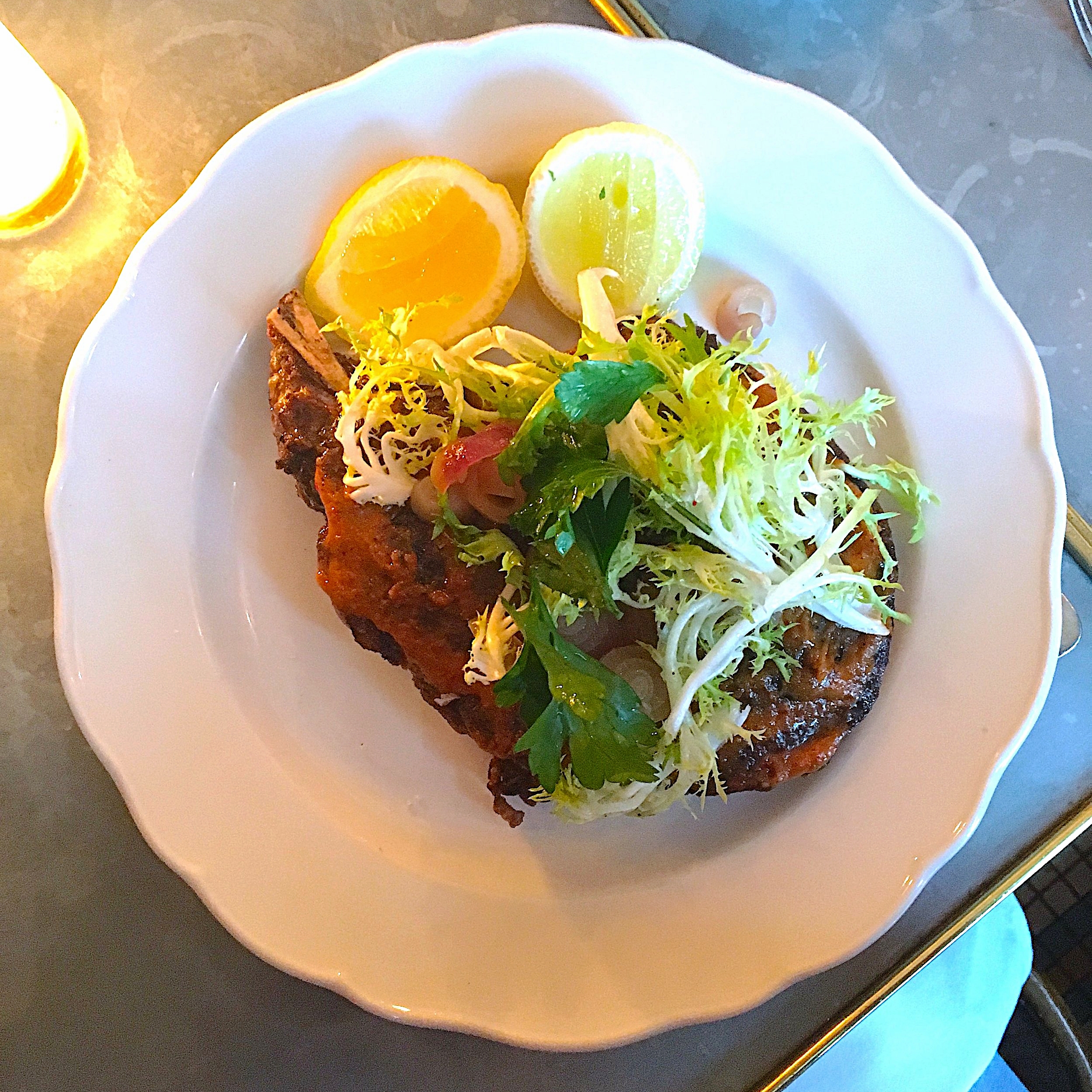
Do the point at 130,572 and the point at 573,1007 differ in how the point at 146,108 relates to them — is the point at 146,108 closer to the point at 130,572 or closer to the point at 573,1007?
the point at 130,572

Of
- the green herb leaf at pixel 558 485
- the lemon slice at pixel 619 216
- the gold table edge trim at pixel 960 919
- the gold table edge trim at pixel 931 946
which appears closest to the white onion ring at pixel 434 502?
the green herb leaf at pixel 558 485

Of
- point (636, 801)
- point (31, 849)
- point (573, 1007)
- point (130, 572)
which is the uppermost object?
point (636, 801)

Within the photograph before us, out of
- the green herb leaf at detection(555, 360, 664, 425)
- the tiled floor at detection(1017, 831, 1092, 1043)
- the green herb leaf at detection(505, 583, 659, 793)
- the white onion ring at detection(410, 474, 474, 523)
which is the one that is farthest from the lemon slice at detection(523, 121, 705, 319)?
the tiled floor at detection(1017, 831, 1092, 1043)

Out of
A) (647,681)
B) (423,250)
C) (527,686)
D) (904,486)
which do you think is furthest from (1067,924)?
(423,250)

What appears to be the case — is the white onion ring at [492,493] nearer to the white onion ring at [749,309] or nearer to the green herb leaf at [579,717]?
the green herb leaf at [579,717]

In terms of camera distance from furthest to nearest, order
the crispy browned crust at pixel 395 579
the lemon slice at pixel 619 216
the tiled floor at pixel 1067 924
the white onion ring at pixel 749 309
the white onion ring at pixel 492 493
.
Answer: the tiled floor at pixel 1067 924
the white onion ring at pixel 749 309
the lemon slice at pixel 619 216
the crispy browned crust at pixel 395 579
the white onion ring at pixel 492 493

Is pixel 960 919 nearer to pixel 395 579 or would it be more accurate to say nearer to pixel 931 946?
pixel 931 946

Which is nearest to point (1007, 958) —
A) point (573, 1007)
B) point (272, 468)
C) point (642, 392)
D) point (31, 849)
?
point (573, 1007)
